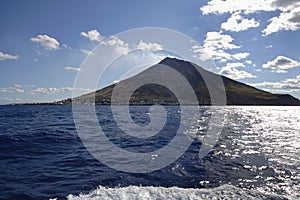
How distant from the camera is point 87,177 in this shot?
1537 cm

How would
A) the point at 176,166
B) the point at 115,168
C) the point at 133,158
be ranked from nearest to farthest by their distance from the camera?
the point at 115,168
the point at 176,166
the point at 133,158

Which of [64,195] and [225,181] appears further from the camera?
[225,181]

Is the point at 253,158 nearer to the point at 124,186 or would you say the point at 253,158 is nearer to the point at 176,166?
the point at 176,166

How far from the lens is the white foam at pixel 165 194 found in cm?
1210

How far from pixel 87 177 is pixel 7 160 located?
7.18 m

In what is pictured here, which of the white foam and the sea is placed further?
the sea

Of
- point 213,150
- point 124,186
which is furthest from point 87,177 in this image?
point 213,150

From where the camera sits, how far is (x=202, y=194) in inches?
507

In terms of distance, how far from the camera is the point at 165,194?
492 inches

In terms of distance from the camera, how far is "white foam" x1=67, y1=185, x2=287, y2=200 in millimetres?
12102

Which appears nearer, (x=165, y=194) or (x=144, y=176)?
(x=165, y=194)

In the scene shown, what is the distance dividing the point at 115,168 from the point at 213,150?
1119cm

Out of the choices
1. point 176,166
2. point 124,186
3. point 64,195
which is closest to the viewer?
point 64,195

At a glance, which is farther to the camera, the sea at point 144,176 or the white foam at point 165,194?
the sea at point 144,176
